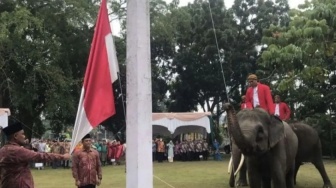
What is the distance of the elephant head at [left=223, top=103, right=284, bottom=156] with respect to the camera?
8.29 meters

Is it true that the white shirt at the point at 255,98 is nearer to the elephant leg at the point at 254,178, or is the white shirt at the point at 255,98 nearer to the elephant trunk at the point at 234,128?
the elephant leg at the point at 254,178

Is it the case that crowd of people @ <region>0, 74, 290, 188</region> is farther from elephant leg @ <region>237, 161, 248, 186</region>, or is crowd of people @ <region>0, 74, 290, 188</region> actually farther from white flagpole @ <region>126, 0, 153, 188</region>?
elephant leg @ <region>237, 161, 248, 186</region>

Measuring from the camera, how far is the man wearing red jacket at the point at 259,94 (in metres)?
10.1

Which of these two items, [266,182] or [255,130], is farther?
[266,182]

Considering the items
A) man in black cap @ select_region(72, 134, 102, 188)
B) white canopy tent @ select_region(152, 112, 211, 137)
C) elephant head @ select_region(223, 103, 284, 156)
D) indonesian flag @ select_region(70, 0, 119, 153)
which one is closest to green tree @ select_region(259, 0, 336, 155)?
elephant head @ select_region(223, 103, 284, 156)

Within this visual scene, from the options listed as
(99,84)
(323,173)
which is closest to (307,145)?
(323,173)

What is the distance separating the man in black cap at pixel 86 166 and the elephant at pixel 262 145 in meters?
2.28

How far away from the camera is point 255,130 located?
8828 millimetres

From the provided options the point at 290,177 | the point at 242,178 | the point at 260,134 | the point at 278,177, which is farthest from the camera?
the point at 242,178

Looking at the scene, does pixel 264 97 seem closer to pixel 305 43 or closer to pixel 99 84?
pixel 305 43

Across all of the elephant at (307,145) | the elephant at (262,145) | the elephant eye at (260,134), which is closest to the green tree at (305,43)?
the elephant at (307,145)

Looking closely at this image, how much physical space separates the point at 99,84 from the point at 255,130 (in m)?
3.90

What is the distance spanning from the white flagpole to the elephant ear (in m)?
4.57

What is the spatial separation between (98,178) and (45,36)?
2198 centimetres
